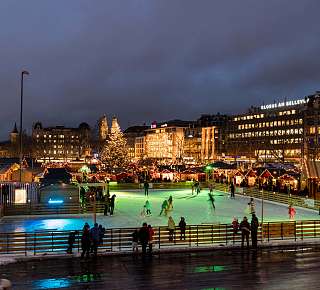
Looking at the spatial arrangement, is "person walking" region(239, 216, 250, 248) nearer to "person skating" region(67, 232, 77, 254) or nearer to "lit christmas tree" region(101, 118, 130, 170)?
"person skating" region(67, 232, 77, 254)

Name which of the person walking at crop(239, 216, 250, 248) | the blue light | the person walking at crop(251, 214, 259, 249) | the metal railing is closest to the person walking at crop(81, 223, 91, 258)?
the metal railing

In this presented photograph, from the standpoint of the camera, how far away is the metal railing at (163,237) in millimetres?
20562

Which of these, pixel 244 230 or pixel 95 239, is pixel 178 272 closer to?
pixel 95 239

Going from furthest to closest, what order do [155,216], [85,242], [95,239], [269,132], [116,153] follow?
[269,132], [116,153], [155,216], [95,239], [85,242]

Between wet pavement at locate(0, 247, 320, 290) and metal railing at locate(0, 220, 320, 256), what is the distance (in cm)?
130

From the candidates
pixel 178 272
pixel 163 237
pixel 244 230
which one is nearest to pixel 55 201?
pixel 163 237

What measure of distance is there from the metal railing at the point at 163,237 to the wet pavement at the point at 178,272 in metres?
1.30

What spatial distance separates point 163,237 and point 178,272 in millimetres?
4972

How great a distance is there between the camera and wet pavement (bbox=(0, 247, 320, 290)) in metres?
15.4

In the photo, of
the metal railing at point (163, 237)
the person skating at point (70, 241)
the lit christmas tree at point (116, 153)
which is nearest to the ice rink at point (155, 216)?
the metal railing at point (163, 237)

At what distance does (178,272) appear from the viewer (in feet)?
56.5

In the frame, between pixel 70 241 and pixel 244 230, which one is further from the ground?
pixel 244 230

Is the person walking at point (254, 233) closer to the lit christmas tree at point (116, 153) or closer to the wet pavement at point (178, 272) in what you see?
the wet pavement at point (178, 272)

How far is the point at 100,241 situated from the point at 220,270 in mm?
5429
